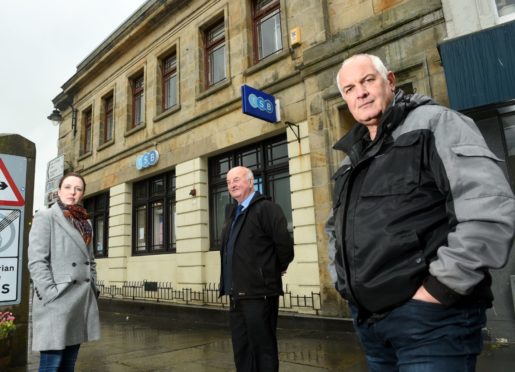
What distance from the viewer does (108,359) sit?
543 centimetres

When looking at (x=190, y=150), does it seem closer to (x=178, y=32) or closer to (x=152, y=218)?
(x=152, y=218)

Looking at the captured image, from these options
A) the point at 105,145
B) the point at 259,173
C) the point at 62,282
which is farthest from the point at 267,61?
the point at 105,145

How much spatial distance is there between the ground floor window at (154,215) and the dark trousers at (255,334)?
26.0ft

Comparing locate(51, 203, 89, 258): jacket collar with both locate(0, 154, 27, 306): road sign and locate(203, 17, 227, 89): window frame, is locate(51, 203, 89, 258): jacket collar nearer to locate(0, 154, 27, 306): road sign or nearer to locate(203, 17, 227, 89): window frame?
locate(0, 154, 27, 306): road sign

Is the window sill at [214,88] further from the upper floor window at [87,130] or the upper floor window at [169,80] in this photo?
the upper floor window at [87,130]

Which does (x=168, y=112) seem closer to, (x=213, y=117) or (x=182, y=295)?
(x=213, y=117)

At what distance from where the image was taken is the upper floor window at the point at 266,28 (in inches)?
360

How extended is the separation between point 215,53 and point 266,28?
1.97m

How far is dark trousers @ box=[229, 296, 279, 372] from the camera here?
319cm

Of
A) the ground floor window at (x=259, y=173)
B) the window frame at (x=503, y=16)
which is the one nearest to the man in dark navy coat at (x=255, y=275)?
the ground floor window at (x=259, y=173)

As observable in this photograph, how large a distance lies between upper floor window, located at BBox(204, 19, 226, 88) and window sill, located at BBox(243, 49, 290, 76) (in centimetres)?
155

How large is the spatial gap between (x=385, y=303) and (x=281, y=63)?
25.4ft

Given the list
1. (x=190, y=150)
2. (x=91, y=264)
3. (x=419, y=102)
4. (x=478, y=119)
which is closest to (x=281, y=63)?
(x=190, y=150)

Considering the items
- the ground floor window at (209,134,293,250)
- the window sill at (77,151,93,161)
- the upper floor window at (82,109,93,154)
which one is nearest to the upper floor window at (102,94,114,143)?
the window sill at (77,151,93,161)
